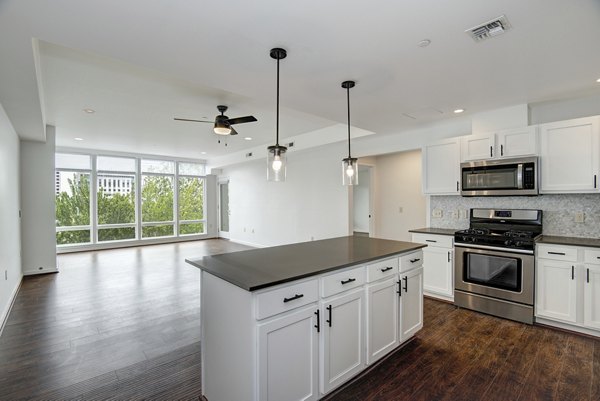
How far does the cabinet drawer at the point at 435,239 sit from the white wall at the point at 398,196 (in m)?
1.96

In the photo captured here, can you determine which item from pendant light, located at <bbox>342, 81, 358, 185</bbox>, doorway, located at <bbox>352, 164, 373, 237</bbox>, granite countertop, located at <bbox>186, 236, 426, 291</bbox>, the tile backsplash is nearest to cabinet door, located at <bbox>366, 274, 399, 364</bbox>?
granite countertop, located at <bbox>186, 236, 426, 291</bbox>

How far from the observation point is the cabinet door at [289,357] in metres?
1.55

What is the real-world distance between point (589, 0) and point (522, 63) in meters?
0.81

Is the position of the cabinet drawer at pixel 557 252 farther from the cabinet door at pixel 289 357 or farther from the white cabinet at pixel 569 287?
the cabinet door at pixel 289 357

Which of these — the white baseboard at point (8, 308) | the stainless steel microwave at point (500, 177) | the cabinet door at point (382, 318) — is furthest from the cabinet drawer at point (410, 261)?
the white baseboard at point (8, 308)

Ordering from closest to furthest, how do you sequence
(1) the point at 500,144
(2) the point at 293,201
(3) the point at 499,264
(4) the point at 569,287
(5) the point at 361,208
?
(4) the point at 569,287 < (3) the point at 499,264 < (1) the point at 500,144 < (2) the point at 293,201 < (5) the point at 361,208

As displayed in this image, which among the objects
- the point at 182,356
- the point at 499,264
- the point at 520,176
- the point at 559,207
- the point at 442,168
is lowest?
the point at 182,356

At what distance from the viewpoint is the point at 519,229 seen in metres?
3.57

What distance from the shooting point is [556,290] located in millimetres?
2984

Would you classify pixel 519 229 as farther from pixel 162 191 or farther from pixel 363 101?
pixel 162 191

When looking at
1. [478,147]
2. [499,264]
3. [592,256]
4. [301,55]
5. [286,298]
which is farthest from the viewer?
[478,147]

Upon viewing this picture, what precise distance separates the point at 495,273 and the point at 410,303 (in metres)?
1.47

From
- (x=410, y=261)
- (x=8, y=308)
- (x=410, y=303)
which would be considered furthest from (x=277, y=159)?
(x=8, y=308)

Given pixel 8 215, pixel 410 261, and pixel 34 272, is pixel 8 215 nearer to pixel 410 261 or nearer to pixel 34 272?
pixel 34 272
